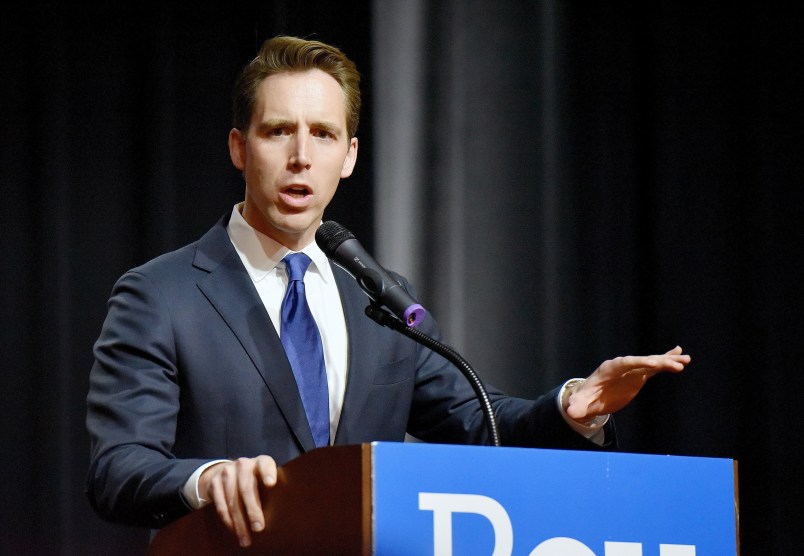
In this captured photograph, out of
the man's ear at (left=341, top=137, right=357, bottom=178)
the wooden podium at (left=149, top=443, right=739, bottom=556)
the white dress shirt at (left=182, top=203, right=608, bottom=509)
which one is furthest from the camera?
the man's ear at (left=341, top=137, right=357, bottom=178)

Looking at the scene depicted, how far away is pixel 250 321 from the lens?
166 cm

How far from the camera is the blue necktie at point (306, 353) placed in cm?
166

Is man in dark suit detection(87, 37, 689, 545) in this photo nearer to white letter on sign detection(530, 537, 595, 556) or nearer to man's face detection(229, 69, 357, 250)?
man's face detection(229, 69, 357, 250)

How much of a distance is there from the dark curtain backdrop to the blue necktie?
104 cm

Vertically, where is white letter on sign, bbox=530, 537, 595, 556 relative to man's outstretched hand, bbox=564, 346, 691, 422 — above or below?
below

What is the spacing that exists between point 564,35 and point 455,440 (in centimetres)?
150

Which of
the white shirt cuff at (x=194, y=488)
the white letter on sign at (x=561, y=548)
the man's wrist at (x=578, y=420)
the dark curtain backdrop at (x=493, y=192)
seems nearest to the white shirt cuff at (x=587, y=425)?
the man's wrist at (x=578, y=420)

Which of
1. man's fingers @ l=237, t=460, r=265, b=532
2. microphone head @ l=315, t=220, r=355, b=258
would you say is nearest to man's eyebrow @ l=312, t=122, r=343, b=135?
microphone head @ l=315, t=220, r=355, b=258

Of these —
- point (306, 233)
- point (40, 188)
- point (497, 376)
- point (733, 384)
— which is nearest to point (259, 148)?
point (306, 233)

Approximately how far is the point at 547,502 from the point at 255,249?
891mm

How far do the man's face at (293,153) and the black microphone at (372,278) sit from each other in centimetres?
33

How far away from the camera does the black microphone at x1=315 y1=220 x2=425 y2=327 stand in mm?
1366

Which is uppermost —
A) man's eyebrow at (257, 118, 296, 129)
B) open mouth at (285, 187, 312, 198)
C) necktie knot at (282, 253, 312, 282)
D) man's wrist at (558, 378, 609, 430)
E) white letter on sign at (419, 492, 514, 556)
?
man's eyebrow at (257, 118, 296, 129)

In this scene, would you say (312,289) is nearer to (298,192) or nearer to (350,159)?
(298,192)
